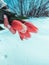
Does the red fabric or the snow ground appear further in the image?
the red fabric

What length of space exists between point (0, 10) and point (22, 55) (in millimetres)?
391

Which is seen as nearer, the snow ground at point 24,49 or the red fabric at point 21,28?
the snow ground at point 24,49

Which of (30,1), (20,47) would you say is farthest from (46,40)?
(30,1)

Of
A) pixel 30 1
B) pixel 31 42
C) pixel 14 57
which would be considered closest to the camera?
pixel 14 57

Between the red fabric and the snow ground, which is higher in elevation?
the red fabric

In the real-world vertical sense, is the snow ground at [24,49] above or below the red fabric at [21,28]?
below

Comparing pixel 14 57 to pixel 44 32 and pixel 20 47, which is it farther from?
pixel 44 32

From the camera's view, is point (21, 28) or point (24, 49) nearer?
point (24, 49)

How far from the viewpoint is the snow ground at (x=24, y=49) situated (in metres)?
1.64

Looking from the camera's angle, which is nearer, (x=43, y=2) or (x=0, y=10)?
(x=0, y=10)

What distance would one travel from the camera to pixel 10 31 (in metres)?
1.80

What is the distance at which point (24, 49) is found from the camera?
1.70 meters

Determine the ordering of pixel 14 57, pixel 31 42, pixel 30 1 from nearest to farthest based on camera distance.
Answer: pixel 14 57, pixel 31 42, pixel 30 1

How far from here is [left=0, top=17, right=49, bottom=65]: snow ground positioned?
1.64m
